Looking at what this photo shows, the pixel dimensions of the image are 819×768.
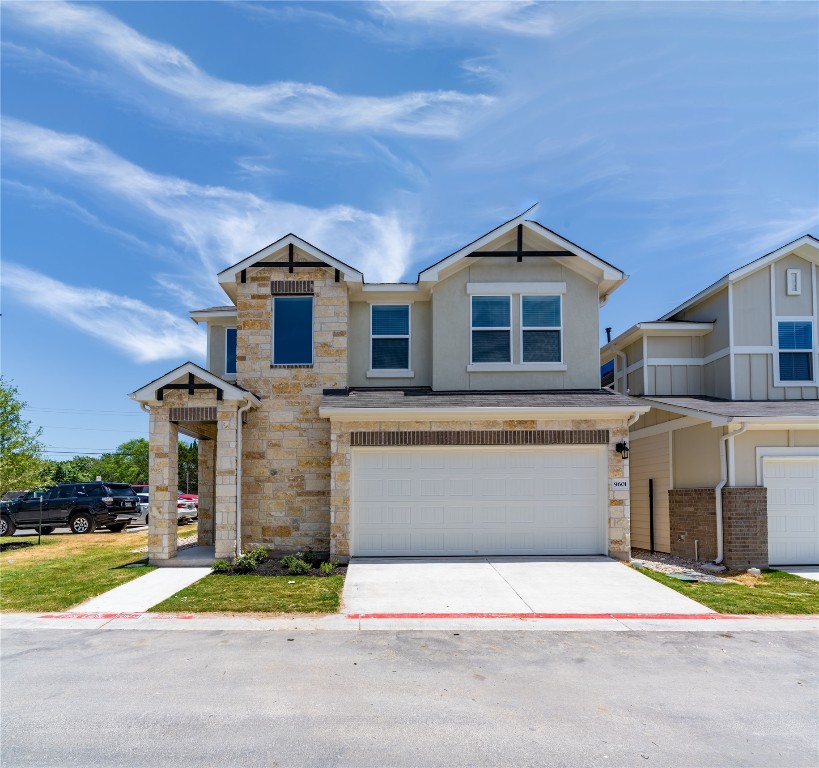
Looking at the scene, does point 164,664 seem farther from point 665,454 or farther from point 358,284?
point 665,454

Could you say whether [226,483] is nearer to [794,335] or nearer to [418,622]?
[418,622]

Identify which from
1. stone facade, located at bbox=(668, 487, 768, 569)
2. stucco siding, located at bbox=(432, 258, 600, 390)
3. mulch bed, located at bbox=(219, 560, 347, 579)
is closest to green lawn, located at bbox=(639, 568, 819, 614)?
stone facade, located at bbox=(668, 487, 768, 569)

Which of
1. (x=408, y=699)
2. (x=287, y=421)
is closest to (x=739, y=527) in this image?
(x=408, y=699)

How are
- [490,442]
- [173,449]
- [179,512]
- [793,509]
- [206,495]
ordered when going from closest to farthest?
[490,442]
[173,449]
[793,509]
[206,495]
[179,512]

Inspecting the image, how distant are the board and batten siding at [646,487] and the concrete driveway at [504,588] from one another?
3.95 meters

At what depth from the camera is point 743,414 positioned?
13180 millimetres

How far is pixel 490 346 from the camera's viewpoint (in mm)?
14781

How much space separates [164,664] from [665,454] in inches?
511

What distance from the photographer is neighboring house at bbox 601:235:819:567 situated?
1330 centimetres

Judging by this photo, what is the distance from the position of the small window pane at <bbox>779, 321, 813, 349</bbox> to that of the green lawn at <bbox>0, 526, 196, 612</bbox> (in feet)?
52.1

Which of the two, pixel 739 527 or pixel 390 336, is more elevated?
pixel 390 336

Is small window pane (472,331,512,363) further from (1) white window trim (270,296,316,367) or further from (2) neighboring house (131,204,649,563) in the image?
(1) white window trim (270,296,316,367)

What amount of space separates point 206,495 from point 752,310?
578 inches

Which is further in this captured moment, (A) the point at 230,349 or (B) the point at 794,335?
(A) the point at 230,349
